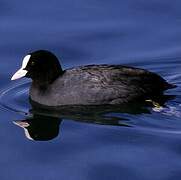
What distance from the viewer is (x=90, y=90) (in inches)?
405

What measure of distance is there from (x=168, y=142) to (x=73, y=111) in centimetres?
167

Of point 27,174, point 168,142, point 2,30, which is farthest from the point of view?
point 2,30

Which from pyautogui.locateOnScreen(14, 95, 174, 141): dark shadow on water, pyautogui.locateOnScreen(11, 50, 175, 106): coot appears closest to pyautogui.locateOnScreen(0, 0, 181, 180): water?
pyautogui.locateOnScreen(14, 95, 174, 141): dark shadow on water

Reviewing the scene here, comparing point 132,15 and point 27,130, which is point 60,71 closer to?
point 27,130

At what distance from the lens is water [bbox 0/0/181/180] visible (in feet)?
28.1

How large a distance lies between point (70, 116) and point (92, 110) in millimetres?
327

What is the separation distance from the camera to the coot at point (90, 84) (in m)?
10.3

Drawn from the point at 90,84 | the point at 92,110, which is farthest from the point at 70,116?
the point at 90,84

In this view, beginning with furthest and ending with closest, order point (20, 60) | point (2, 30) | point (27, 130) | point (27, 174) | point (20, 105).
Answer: point (2, 30) < point (20, 60) < point (20, 105) < point (27, 130) < point (27, 174)

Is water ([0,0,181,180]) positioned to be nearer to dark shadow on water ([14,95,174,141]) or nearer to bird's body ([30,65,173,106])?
dark shadow on water ([14,95,174,141])

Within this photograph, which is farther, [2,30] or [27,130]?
[2,30]

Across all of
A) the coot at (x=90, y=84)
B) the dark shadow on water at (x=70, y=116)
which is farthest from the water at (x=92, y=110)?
the coot at (x=90, y=84)

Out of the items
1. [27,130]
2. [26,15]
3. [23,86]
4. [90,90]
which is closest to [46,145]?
[27,130]

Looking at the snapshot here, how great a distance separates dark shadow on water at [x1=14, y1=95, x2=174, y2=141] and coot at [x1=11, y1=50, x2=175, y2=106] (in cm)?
10
